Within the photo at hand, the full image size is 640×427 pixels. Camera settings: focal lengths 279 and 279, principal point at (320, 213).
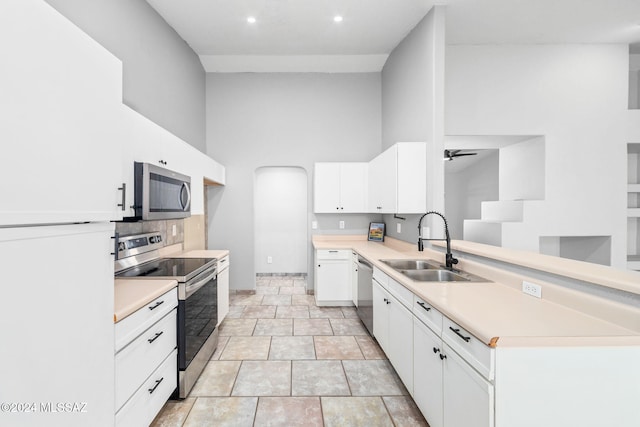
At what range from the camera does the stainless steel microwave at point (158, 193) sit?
1.88m

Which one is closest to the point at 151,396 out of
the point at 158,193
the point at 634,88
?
the point at 158,193

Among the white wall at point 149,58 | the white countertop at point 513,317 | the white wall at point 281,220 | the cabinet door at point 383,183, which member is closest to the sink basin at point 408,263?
the cabinet door at point 383,183

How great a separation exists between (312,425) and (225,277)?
196cm

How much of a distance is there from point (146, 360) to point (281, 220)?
171 inches

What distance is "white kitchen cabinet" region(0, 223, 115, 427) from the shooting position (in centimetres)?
80

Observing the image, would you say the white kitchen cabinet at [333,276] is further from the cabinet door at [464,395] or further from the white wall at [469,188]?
the white wall at [469,188]

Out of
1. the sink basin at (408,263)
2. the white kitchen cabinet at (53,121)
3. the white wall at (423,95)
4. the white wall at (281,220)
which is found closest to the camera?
the white kitchen cabinet at (53,121)

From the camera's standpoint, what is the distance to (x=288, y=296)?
445cm

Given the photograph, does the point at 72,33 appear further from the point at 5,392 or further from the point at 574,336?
the point at 574,336

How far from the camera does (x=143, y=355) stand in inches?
62.0

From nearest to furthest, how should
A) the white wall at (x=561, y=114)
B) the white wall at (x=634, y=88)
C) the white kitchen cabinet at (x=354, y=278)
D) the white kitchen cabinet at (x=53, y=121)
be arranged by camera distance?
the white kitchen cabinet at (x=53, y=121)
the white wall at (x=561, y=114)
the white kitchen cabinet at (x=354, y=278)
the white wall at (x=634, y=88)

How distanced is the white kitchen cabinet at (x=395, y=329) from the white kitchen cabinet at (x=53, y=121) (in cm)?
188

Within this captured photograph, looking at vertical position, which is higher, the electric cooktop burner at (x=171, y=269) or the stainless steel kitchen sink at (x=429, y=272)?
the electric cooktop burner at (x=171, y=269)

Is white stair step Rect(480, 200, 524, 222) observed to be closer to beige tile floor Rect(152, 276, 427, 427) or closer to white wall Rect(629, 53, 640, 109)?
beige tile floor Rect(152, 276, 427, 427)
